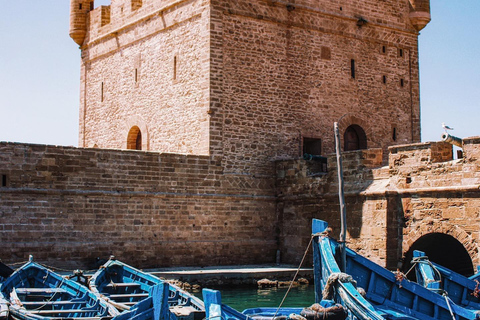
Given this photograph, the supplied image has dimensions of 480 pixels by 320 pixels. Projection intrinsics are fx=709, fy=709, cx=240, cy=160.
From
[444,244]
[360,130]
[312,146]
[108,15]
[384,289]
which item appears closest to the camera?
[384,289]

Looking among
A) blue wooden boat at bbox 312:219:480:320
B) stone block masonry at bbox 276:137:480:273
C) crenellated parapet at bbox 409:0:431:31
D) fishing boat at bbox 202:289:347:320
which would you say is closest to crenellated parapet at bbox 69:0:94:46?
stone block masonry at bbox 276:137:480:273

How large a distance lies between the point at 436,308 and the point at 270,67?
32.4ft

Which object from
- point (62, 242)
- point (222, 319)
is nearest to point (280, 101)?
point (62, 242)

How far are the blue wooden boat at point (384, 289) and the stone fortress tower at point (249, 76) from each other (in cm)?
755

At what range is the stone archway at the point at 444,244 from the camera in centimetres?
1431

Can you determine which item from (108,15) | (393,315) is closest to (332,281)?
(393,315)

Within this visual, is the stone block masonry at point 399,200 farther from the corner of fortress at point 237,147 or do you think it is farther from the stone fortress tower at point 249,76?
the stone fortress tower at point 249,76

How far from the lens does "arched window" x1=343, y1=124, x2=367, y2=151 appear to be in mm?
20908

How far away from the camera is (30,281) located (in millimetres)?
12391

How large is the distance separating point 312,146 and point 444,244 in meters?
5.13

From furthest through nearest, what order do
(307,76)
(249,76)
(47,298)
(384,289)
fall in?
(307,76)
(249,76)
(47,298)
(384,289)

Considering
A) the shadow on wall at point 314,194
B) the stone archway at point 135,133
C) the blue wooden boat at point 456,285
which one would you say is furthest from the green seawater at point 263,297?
the stone archway at point 135,133

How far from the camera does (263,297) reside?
48.2 feet

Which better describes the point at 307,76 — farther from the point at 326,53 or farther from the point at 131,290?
the point at 131,290
